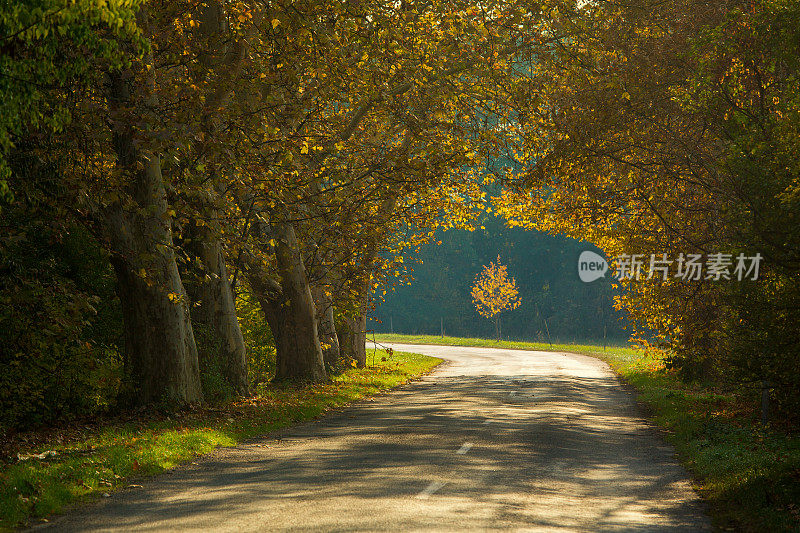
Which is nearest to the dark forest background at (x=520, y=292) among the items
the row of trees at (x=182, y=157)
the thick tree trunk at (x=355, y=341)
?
the thick tree trunk at (x=355, y=341)

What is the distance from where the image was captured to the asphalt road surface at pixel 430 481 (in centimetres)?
902

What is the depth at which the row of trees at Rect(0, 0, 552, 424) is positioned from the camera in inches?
520

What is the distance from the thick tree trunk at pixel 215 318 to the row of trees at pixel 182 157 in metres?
0.03

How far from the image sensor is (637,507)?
10312 mm

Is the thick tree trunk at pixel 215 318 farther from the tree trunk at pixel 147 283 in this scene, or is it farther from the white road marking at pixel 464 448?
the white road marking at pixel 464 448

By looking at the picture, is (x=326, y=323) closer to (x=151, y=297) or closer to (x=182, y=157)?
(x=151, y=297)

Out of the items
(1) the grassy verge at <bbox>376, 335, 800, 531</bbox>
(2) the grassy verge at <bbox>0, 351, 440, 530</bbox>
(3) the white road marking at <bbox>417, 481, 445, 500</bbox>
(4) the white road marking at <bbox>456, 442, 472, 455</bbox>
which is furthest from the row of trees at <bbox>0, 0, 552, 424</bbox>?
(1) the grassy verge at <bbox>376, 335, 800, 531</bbox>

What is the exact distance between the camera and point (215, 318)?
19266 millimetres

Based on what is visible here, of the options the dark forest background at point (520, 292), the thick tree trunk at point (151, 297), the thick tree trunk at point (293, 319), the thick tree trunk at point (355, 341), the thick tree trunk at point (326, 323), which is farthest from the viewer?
the dark forest background at point (520, 292)

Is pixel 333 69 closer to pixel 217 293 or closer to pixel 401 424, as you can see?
pixel 217 293

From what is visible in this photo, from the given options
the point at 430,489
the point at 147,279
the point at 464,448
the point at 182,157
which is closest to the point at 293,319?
the point at 182,157

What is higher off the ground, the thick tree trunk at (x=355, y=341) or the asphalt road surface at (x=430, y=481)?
the thick tree trunk at (x=355, y=341)

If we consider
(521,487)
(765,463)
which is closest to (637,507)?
(521,487)

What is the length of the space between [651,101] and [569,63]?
7.68 ft
